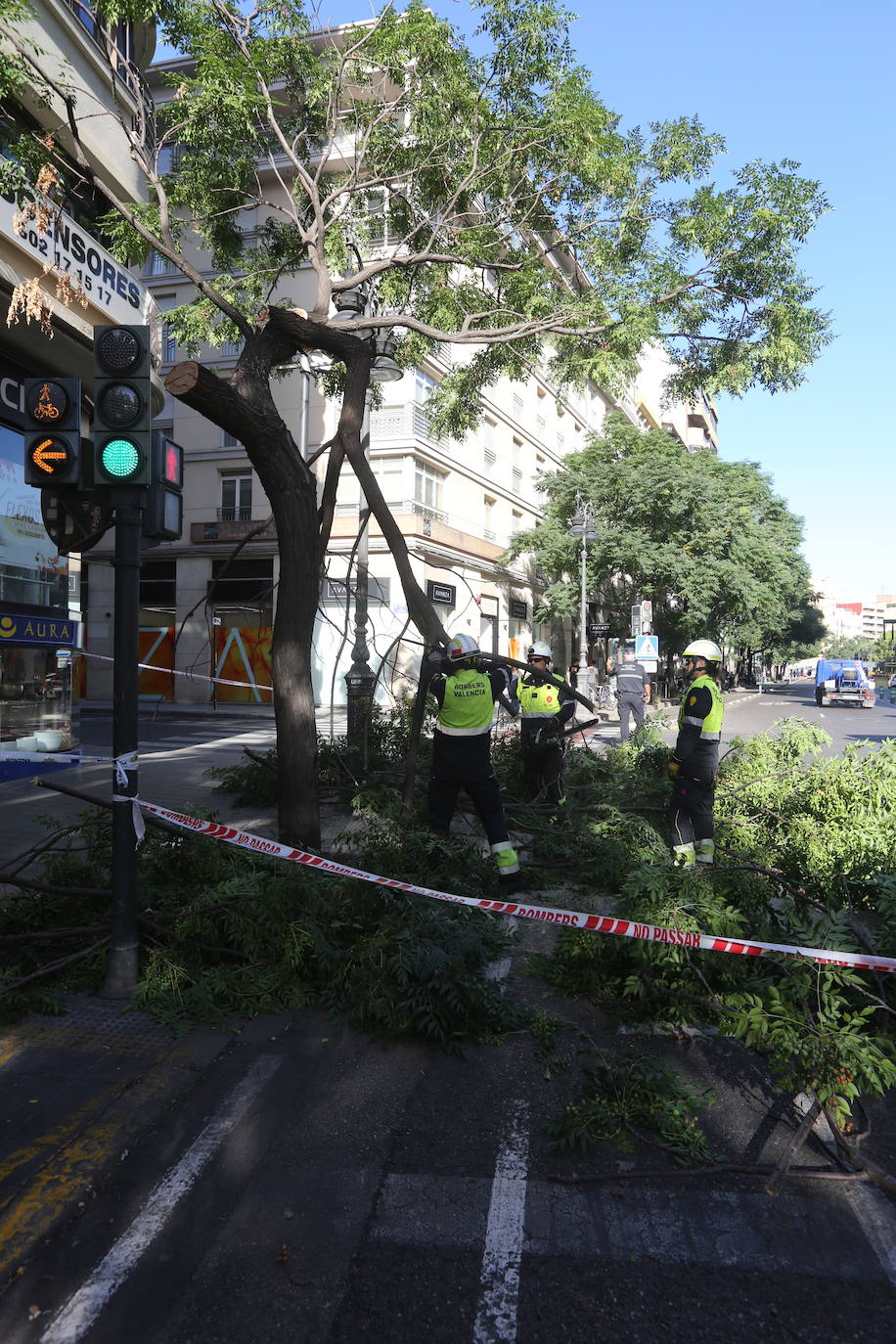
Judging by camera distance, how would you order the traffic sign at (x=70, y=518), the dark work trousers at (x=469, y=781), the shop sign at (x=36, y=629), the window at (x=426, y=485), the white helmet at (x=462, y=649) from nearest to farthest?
the traffic sign at (x=70, y=518) < the dark work trousers at (x=469, y=781) < the white helmet at (x=462, y=649) < the shop sign at (x=36, y=629) < the window at (x=426, y=485)

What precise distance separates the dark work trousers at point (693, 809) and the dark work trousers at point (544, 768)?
5.49 ft

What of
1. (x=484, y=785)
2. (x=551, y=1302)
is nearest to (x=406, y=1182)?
(x=551, y=1302)

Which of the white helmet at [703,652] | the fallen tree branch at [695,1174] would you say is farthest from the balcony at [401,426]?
the fallen tree branch at [695,1174]

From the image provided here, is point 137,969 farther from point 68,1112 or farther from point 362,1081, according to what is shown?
point 362,1081

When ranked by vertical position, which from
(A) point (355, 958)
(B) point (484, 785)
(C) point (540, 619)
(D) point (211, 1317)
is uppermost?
(C) point (540, 619)

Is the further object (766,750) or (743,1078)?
(766,750)

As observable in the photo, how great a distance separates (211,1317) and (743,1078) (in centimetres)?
230

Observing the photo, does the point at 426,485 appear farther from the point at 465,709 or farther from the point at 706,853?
the point at 706,853

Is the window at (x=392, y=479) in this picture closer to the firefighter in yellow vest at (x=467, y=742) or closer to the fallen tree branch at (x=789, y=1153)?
the firefighter in yellow vest at (x=467, y=742)

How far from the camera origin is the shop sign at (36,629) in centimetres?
1010

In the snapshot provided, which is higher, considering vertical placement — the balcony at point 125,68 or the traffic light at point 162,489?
the balcony at point 125,68

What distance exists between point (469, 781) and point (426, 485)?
21.9m

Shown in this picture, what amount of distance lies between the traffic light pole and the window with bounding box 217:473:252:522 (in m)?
23.9

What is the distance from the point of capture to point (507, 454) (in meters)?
32.7
